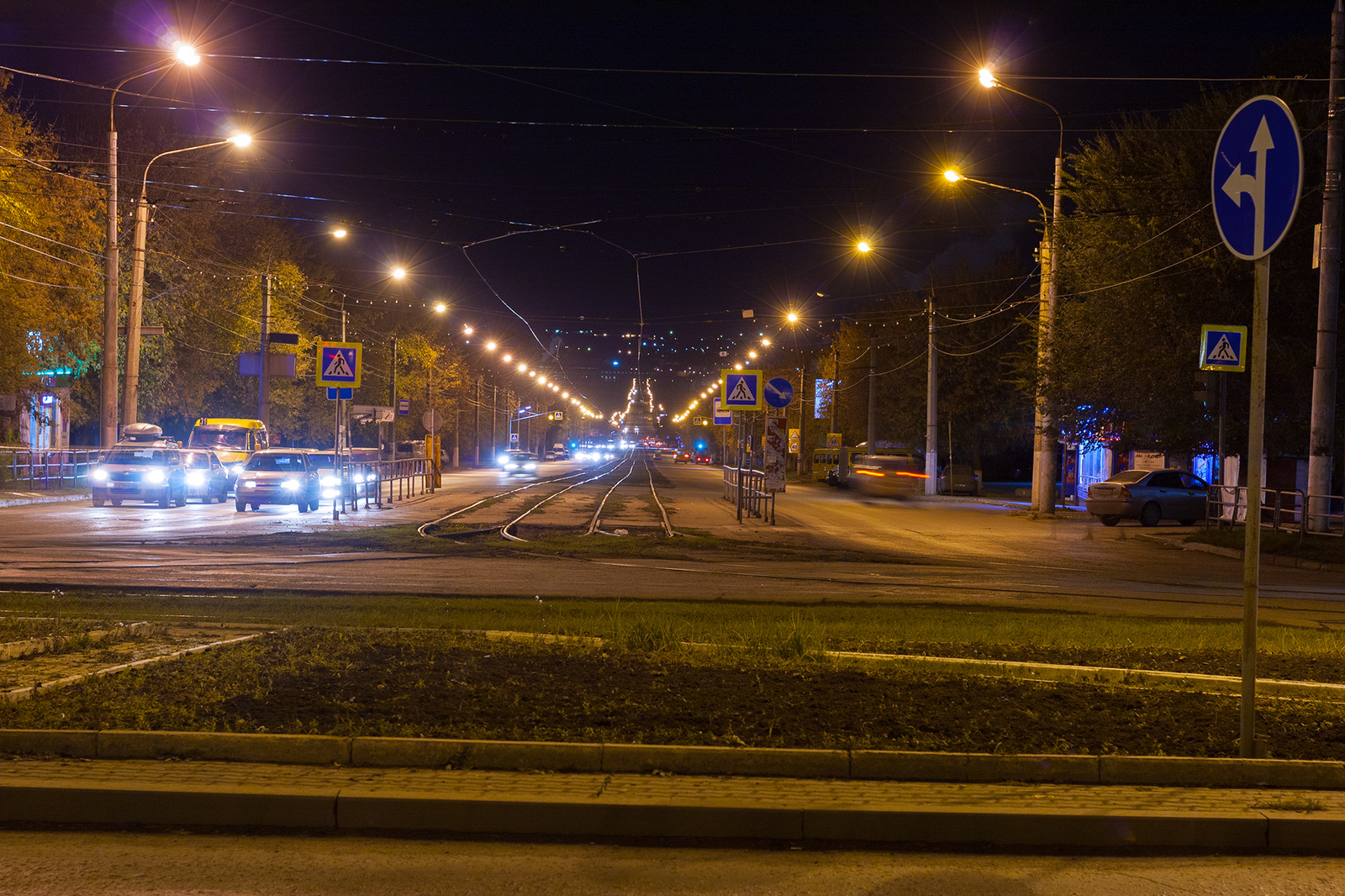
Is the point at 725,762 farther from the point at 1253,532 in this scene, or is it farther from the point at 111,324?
the point at 111,324

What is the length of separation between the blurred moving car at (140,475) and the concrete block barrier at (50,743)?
93.4 feet

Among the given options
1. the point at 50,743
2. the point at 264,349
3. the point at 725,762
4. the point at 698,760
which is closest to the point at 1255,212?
the point at 725,762

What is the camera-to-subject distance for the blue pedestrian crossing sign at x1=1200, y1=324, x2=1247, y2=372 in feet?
73.7

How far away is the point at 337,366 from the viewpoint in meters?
26.4

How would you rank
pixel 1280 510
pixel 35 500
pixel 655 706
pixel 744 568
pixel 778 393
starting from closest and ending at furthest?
1. pixel 655 706
2. pixel 744 568
3. pixel 1280 510
4. pixel 778 393
5. pixel 35 500

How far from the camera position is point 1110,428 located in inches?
1473

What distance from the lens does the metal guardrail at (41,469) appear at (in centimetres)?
3812

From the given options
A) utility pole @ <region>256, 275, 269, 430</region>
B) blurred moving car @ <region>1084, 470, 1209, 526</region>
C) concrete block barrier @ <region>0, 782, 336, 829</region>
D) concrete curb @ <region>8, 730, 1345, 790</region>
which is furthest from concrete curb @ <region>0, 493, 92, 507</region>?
blurred moving car @ <region>1084, 470, 1209, 526</region>

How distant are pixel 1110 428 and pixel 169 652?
34.1 meters

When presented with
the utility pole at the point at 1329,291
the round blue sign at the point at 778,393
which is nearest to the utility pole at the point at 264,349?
the round blue sign at the point at 778,393

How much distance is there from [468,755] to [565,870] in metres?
1.18

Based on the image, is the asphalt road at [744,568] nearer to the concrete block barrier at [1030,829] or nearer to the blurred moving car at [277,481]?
the blurred moving car at [277,481]

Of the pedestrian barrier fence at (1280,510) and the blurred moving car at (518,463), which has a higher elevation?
the pedestrian barrier fence at (1280,510)

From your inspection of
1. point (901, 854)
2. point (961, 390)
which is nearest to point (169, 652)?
point (901, 854)
